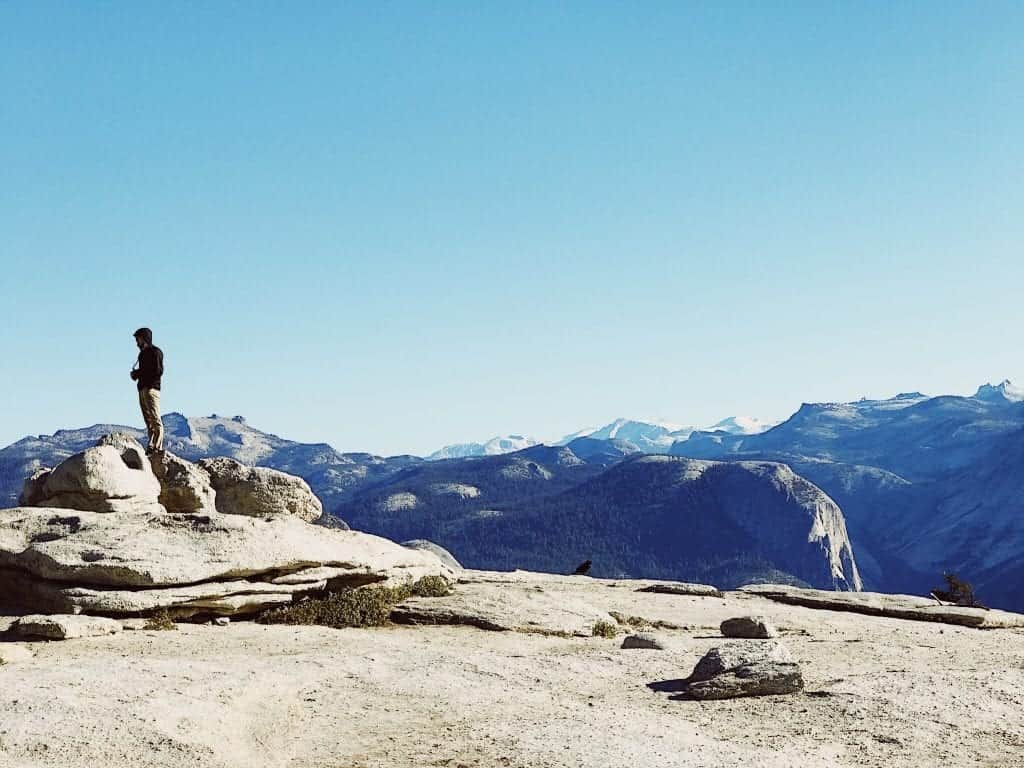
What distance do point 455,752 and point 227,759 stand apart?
3.47 m

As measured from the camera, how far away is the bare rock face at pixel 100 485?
28.5m

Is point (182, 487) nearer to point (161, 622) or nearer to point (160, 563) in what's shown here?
point (160, 563)

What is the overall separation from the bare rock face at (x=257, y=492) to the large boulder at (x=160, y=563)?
429cm

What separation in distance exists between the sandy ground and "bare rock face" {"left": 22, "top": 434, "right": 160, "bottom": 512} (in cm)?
662

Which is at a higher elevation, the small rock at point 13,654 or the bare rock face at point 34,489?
the bare rock face at point 34,489

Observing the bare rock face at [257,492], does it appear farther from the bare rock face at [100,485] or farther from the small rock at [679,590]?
the small rock at [679,590]

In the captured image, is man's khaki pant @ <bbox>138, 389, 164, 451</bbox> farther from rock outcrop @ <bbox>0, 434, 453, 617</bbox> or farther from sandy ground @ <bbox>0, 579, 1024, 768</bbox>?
sandy ground @ <bbox>0, 579, 1024, 768</bbox>

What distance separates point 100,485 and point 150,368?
14.0ft

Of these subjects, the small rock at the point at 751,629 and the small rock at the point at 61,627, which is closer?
the small rock at the point at 61,627

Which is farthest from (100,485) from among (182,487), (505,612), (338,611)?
(505,612)

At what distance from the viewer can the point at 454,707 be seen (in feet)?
59.5

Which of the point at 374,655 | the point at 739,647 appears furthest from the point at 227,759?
the point at 739,647

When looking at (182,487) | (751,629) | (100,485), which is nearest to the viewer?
(751,629)

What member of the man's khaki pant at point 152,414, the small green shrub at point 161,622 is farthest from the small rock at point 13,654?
the man's khaki pant at point 152,414
